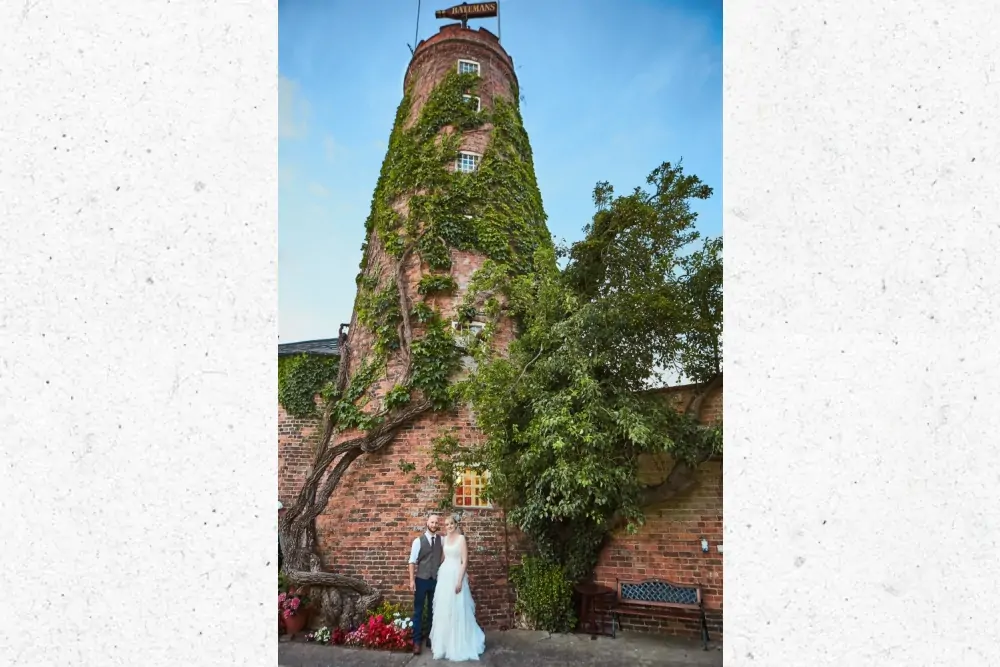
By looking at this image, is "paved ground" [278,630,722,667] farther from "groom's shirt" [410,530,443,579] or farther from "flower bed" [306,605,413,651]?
"groom's shirt" [410,530,443,579]

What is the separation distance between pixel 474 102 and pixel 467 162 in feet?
3.69

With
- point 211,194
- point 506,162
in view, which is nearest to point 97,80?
point 211,194

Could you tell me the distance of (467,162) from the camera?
798 centimetres

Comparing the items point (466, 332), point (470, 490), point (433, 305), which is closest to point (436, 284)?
point (433, 305)

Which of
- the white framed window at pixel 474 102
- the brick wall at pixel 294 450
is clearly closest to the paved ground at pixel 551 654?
the brick wall at pixel 294 450

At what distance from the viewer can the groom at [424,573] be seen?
17.1ft

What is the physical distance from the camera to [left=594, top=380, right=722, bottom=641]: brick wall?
5.53 meters

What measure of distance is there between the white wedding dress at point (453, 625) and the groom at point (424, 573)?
0.18 meters

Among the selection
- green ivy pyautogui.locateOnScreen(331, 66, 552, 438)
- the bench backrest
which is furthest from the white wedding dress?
green ivy pyautogui.locateOnScreen(331, 66, 552, 438)

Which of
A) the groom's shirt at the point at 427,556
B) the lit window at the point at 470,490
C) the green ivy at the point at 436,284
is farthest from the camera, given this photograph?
the green ivy at the point at 436,284

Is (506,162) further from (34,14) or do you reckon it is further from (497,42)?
(34,14)

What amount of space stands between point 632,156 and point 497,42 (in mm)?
4648

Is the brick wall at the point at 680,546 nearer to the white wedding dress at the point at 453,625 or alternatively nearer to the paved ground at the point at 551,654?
the paved ground at the point at 551,654

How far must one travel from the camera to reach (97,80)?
3.27 feet
